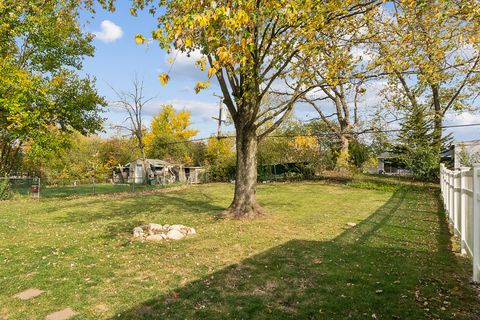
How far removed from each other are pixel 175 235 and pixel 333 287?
419 cm

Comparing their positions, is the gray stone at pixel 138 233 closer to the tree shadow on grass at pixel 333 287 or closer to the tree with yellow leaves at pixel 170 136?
the tree shadow on grass at pixel 333 287

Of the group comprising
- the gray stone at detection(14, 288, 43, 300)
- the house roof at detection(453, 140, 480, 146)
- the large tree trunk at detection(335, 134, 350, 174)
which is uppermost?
the house roof at detection(453, 140, 480, 146)

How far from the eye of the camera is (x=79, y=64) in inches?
928

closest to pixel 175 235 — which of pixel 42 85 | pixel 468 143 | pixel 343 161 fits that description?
pixel 42 85

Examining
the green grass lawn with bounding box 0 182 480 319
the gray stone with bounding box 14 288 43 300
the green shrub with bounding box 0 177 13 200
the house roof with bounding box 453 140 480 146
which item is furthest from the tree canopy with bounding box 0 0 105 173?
the house roof with bounding box 453 140 480 146

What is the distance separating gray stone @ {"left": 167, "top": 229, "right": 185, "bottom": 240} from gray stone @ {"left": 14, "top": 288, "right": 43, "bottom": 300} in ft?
10.8

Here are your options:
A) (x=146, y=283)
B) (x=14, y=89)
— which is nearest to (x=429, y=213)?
(x=146, y=283)

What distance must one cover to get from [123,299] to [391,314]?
3.16 metres

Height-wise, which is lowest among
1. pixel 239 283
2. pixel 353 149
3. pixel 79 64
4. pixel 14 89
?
pixel 239 283

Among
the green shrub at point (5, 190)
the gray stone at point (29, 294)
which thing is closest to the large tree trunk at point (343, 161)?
the green shrub at point (5, 190)

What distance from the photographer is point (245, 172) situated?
1052 centimetres

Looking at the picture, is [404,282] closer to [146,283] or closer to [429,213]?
[146,283]

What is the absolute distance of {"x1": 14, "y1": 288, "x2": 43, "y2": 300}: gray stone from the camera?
4.43m

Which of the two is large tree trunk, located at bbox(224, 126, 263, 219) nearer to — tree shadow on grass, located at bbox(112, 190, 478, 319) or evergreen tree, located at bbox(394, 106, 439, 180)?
tree shadow on grass, located at bbox(112, 190, 478, 319)
